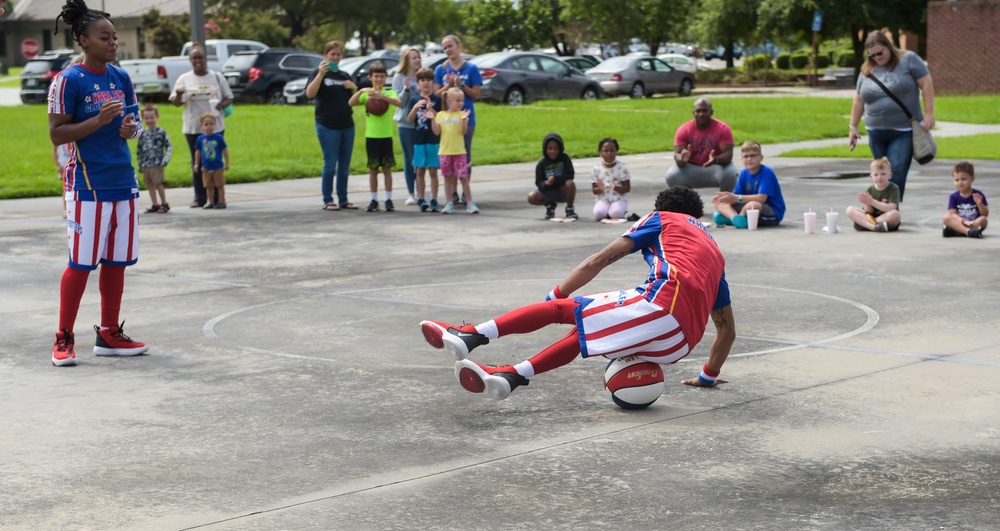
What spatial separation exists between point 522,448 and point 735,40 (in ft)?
196

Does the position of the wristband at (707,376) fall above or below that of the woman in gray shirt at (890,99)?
below

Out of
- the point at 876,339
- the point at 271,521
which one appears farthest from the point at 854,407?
the point at 271,521

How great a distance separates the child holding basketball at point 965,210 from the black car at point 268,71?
28329mm

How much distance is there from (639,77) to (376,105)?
2983 cm

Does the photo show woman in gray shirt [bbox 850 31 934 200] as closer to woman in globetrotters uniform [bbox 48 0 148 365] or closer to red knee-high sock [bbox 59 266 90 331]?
woman in globetrotters uniform [bbox 48 0 148 365]

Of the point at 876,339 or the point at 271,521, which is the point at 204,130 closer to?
the point at 876,339

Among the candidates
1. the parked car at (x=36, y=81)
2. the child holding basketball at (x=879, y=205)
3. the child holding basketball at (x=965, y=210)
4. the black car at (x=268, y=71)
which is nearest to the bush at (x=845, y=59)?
the black car at (x=268, y=71)

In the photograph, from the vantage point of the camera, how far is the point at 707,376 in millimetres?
6988

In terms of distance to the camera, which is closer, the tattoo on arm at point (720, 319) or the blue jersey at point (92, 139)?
the tattoo on arm at point (720, 319)

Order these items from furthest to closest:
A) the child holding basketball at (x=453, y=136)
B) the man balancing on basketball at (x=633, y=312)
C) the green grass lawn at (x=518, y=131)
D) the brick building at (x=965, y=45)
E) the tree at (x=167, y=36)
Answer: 1. the tree at (x=167, y=36)
2. the brick building at (x=965, y=45)
3. the green grass lawn at (x=518, y=131)
4. the child holding basketball at (x=453, y=136)
5. the man balancing on basketball at (x=633, y=312)

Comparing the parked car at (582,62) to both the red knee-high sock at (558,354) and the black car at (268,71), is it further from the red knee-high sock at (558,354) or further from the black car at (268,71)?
the red knee-high sock at (558,354)

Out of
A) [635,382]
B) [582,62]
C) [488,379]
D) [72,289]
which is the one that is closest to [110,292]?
[72,289]

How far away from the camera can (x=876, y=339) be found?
26.9 ft

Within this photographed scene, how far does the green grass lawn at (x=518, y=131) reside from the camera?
21484 mm
